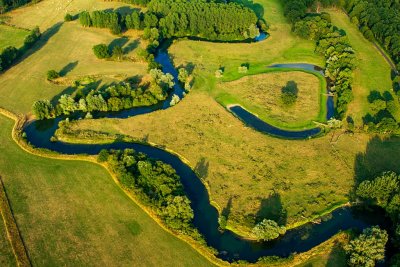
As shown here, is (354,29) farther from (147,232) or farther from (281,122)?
(147,232)

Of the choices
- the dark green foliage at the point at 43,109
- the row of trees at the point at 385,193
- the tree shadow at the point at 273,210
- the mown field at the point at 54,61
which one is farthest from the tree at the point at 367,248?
the mown field at the point at 54,61

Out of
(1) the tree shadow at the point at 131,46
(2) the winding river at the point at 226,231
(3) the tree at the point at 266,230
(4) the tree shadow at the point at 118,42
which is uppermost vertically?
(4) the tree shadow at the point at 118,42

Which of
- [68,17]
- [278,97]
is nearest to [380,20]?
[278,97]

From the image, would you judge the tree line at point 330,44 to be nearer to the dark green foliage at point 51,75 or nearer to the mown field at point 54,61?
the mown field at point 54,61

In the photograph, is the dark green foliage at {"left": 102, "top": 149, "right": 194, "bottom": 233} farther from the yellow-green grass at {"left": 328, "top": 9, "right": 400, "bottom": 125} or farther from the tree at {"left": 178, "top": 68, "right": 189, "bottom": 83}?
the yellow-green grass at {"left": 328, "top": 9, "right": 400, "bottom": 125}

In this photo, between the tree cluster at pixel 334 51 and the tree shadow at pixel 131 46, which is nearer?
the tree cluster at pixel 334 51

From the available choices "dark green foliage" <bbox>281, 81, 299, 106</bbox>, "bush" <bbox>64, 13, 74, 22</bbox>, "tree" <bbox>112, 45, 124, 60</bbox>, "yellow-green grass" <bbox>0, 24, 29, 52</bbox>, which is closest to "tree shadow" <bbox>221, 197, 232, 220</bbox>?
"dark green foliage" <bbox>281, 81, 299, 106</bbox>
